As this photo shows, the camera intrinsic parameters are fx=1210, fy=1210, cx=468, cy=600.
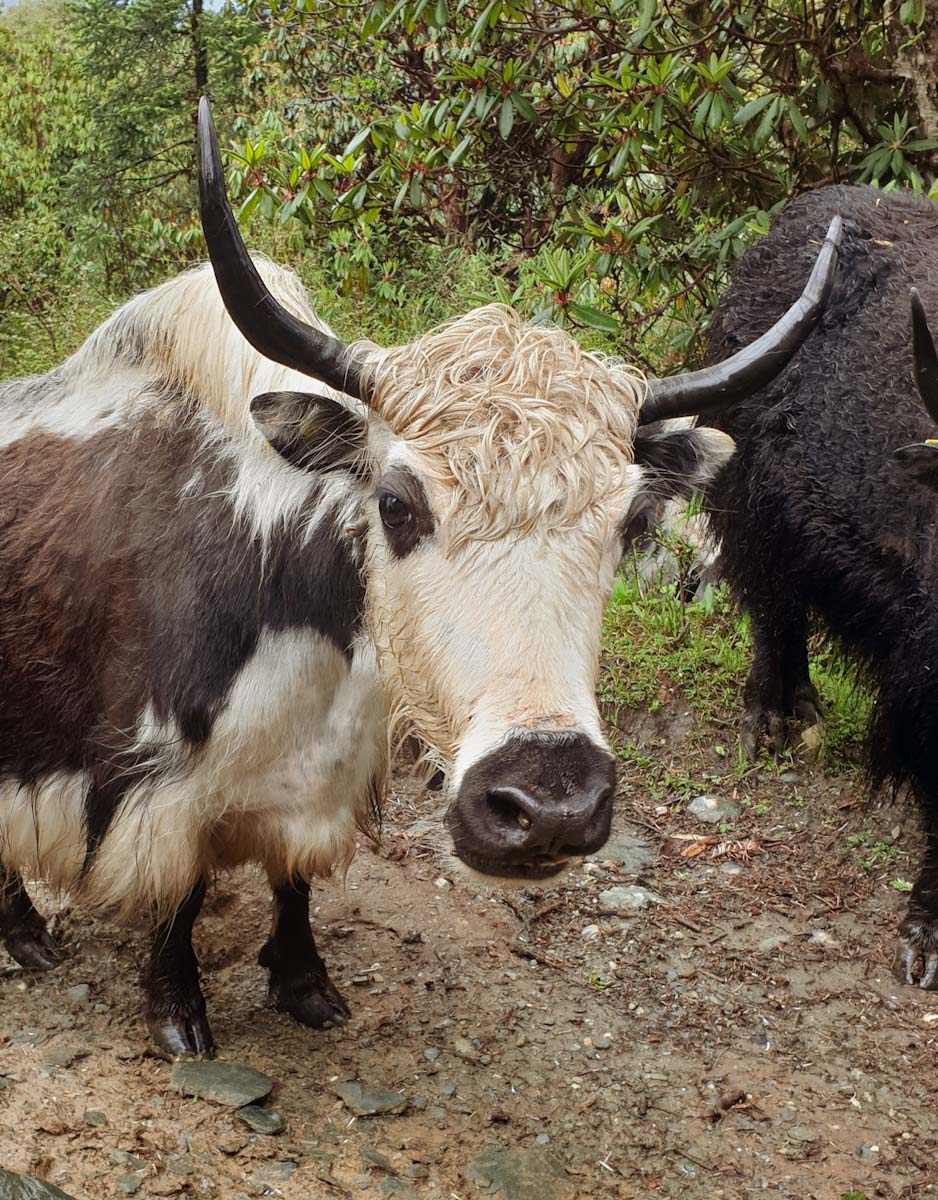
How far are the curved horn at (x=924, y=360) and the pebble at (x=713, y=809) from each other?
5.75 ft

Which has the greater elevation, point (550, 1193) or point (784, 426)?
point (784, 426)

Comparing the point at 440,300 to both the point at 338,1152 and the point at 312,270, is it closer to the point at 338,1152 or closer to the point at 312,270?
the point at 312,270

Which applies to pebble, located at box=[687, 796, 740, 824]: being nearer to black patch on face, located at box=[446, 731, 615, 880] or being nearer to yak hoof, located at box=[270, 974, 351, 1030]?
yak hoof, located at box=[270, 974, 351, 1030]

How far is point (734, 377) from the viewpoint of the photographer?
2600 millimetres

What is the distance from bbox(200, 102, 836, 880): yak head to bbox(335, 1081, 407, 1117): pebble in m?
1.03

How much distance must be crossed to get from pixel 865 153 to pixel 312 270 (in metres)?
3.53

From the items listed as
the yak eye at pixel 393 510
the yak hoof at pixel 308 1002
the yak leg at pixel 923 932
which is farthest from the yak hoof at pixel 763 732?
the yak eye at pixel 393 510

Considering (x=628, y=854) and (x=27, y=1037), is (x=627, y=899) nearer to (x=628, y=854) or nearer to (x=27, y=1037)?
(x=628, y=854)

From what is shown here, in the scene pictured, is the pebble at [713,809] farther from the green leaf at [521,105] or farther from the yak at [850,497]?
the green leaf at [521,105]

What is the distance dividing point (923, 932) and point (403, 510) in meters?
2.39

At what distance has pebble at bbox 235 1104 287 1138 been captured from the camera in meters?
2.77

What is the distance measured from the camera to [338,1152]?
275cm

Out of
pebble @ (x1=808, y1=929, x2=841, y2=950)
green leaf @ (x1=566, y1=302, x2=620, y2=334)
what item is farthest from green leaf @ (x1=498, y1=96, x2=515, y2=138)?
pebble @ (x1=808, y1=929, x2=841, y2=950)

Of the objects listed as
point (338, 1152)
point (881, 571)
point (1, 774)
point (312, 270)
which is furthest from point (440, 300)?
point (338, 1152)
